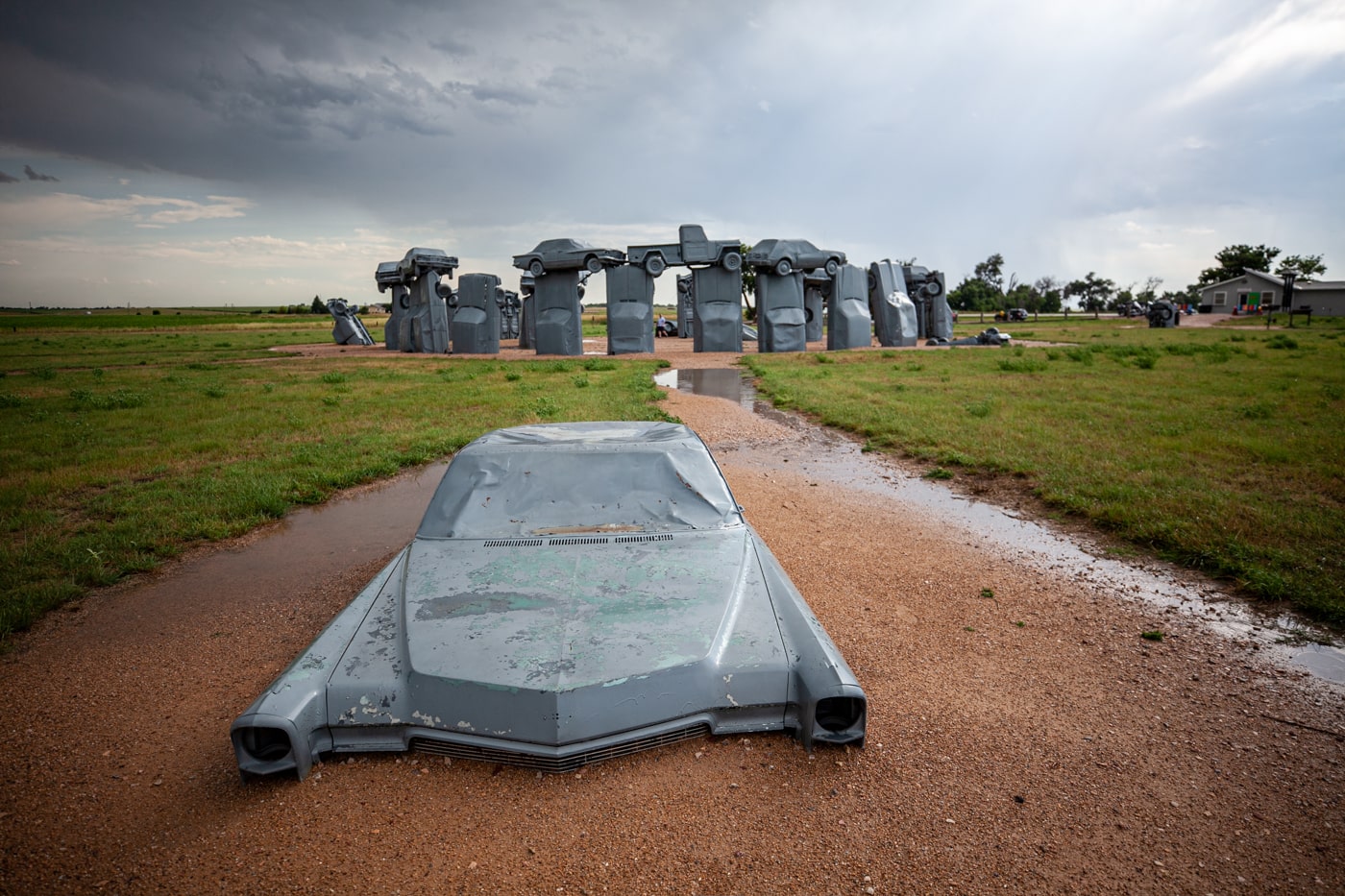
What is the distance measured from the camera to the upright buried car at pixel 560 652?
254cm

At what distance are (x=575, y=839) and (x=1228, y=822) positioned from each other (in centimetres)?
238

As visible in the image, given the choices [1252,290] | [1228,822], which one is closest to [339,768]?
[1228,822]

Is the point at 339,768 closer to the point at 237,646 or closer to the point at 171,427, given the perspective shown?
the point at 237,646

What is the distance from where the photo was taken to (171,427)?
1083 centimetres

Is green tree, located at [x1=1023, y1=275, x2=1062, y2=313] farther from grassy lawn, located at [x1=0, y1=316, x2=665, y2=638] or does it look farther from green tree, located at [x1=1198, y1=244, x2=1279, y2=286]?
grassy lawn, located at [x1=0, y1=316, x2=665, y2=638]

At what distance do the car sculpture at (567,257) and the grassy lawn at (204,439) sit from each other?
463 cm

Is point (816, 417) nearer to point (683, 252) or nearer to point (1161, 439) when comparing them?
point (1161, 439)

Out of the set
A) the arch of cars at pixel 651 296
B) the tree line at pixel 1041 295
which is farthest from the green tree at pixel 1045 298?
the arch of cars at pixel 651 296

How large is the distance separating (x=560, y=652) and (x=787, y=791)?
3.30 feet

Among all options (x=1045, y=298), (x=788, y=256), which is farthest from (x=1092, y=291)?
(x=788, y=256)

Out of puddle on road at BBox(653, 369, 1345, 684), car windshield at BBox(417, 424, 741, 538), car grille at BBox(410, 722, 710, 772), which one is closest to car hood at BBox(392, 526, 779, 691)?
car windshield at BBox(417, 424, 741, 538)

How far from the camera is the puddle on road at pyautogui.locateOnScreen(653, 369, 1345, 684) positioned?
396 cm

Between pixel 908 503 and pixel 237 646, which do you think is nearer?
pixel 237 646

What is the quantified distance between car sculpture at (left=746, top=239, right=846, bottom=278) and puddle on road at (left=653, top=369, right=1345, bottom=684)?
50.0ft
